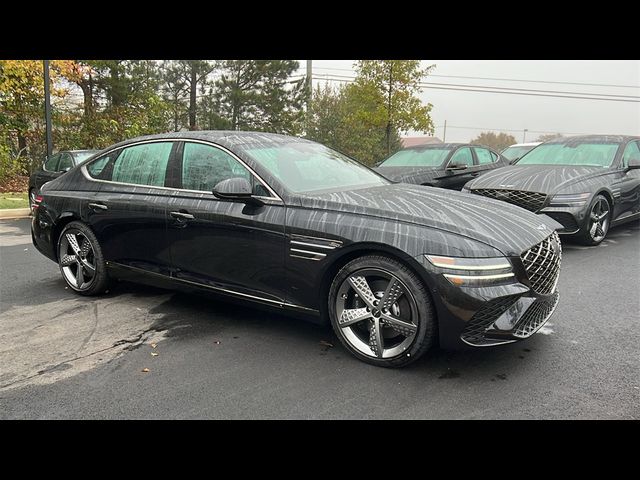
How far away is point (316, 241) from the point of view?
11.2ft

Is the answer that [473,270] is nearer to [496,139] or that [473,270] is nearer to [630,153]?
[630,153]

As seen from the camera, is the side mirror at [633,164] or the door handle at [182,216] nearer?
the door handle at [182,216]

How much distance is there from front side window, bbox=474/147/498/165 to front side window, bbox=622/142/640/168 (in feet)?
10.2

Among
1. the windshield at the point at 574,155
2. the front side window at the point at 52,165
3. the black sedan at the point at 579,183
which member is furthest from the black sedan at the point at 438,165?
the front side window at the point at 52,165

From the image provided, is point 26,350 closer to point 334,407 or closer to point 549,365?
point 334,407

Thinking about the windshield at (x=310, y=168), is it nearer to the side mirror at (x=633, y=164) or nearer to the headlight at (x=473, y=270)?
the headlight at (x=473, y=270)

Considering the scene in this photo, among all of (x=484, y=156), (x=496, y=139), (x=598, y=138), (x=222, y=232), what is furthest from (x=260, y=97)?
(x=496, y=139)

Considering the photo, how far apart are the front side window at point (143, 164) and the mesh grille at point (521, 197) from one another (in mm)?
4468

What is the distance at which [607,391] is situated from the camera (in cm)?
295

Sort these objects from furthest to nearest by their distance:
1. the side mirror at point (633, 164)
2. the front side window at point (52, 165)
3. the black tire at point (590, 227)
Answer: the front side window at point (52, 165) → the side mirror at point (633, 164) → the black tire at point (590, 227)

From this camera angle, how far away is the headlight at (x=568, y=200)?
657 cm

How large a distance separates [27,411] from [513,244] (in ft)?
9.91

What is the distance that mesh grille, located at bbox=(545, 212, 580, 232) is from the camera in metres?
6.57
